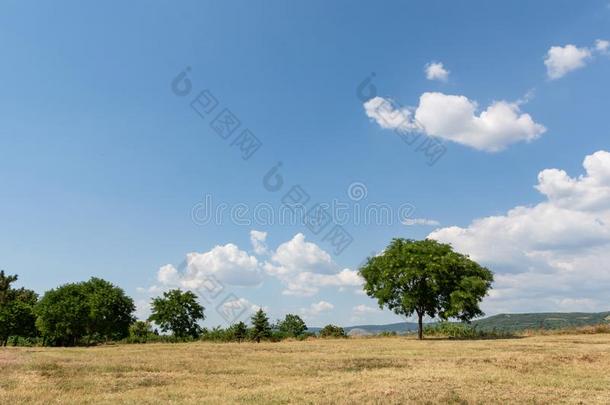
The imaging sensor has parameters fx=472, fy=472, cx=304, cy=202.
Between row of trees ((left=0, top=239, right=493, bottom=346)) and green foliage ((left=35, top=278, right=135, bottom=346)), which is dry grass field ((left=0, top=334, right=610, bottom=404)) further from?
green foliage ((left=35, top=278, right=135, bottom=346))

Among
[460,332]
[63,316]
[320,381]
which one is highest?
[63,316]

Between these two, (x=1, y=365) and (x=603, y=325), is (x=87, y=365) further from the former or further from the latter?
(x=603, y=325)

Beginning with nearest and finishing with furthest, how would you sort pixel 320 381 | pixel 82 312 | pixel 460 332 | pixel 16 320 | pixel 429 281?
1. pixel 320 381
2. pixel 429 281
3. pixel 460 332
4. pixel 82 312
5. pixel 16 320

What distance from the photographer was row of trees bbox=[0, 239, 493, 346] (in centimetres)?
5684

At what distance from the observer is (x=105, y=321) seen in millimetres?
69562

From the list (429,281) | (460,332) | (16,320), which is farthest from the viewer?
(16,320)

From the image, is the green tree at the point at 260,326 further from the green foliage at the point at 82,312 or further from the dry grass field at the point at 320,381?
the dry grass field at the point at 320,381

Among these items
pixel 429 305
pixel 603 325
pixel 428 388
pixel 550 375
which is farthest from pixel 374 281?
pixel 428 388

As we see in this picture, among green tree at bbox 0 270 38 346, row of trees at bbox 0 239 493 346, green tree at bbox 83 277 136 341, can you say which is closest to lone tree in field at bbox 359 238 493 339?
row of trees at bbox 0 239 493 346

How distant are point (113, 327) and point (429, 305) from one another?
46388mm

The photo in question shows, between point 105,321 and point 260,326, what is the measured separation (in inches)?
912

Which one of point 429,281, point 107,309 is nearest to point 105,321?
point 107,309

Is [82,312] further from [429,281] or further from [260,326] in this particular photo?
[429,281]

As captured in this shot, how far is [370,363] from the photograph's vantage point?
2741 centimetres
